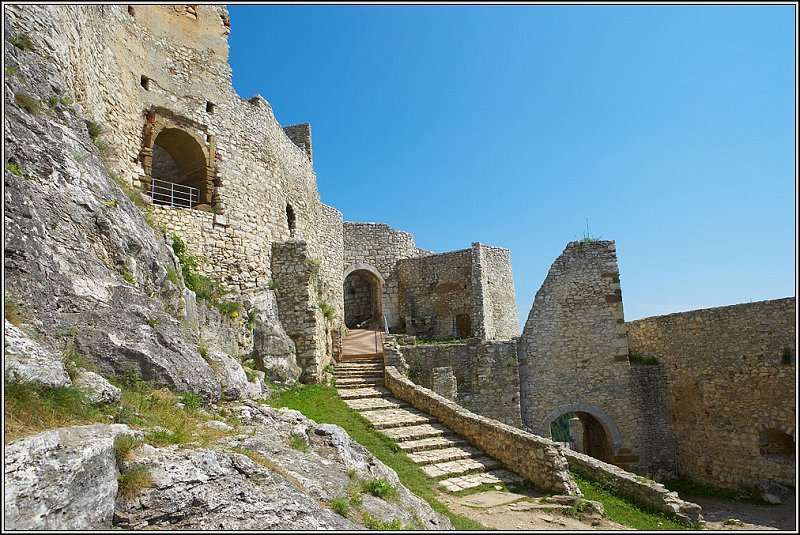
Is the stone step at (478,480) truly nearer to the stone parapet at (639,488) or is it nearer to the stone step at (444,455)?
the stone step at (444,455)

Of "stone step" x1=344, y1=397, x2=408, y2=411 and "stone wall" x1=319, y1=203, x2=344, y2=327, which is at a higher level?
"stone wall" x1=319, y1=203, x2=344, y2=327

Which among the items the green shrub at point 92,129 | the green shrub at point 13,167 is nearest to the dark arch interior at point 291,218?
the green shrub at point 92,129

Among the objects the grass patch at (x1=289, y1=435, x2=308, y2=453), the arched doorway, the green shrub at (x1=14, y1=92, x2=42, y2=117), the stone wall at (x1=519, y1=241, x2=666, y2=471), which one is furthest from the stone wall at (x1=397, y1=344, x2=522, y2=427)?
the green shrub at (x1=14, y1=92, x2=42, y2=117)

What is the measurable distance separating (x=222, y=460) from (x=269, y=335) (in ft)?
28.5

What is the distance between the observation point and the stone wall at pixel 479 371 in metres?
16.7

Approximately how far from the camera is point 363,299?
2647cm

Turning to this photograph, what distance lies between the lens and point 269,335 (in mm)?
13461

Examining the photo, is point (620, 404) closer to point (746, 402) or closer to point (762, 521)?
point (746, 402)

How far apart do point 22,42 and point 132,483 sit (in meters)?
6.87

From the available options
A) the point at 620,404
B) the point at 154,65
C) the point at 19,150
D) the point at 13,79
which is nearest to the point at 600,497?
the point at 620,404

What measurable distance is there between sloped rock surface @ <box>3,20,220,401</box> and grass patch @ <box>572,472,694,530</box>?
308 inches

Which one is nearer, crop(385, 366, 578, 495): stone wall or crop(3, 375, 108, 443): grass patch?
crop(3, 375, 108, 443): grass patch

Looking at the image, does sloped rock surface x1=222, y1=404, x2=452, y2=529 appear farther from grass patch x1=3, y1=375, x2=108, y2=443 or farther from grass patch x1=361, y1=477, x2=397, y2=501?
grass patch x1=3, y1=375, x2=108, y2=443

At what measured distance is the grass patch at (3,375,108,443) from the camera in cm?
389
